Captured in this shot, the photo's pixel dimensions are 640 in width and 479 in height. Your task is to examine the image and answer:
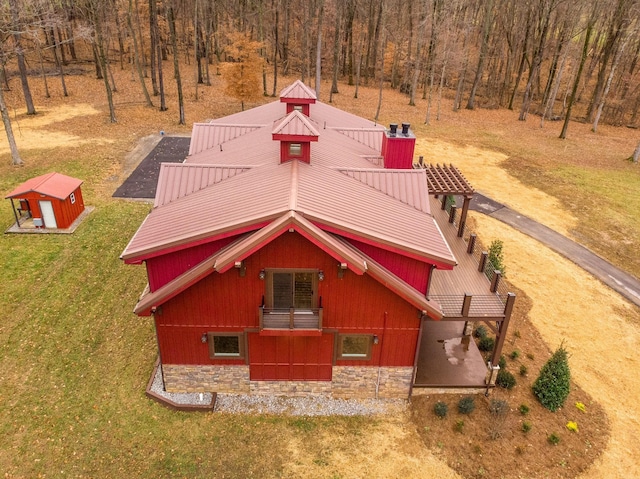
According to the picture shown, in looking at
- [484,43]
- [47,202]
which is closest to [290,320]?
[47,202]

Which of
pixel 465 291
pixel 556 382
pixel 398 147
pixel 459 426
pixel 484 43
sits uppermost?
pixel 484 43

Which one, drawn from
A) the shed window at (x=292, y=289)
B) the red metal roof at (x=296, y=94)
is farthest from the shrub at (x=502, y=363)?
the red metal roof at (x=296, y=94)

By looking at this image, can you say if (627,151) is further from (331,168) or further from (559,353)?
(331,168)

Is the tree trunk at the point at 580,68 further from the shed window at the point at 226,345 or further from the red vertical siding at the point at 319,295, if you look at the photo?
the shed window at the point at 226,345

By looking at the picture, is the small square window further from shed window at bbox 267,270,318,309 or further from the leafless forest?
the leafless forest

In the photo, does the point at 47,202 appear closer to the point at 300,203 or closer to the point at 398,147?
the point at 300,203

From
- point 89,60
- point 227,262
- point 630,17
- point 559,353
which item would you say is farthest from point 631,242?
point 89,60
